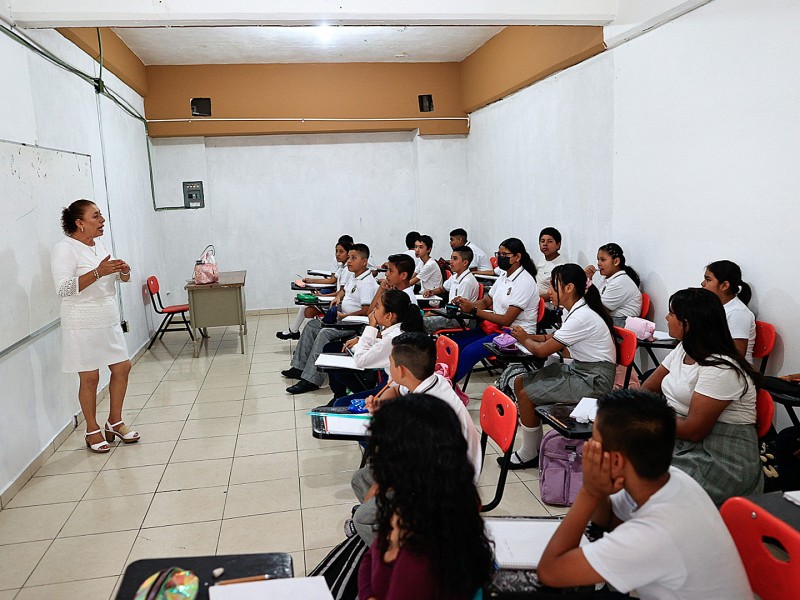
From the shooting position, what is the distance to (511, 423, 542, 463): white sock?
12.2 ft

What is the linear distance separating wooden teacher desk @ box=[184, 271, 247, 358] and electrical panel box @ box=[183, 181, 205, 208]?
7.93ft

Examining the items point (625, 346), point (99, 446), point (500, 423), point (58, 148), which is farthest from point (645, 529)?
point (58, 148)

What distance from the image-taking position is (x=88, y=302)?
161 inches

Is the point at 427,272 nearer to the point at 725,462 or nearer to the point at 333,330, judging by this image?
the point at 333,330

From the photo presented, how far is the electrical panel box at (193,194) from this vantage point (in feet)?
29.6

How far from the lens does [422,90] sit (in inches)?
365

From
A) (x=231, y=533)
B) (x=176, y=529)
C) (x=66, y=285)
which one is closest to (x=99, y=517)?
(x=176, y=529)

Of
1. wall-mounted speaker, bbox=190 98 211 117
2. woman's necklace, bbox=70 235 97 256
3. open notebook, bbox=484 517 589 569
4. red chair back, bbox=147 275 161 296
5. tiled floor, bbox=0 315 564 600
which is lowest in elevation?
tiled floor, bbox=0 315 564 600

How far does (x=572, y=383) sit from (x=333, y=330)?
239cm

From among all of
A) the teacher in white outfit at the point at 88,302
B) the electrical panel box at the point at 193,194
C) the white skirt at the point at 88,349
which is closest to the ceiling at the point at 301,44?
the electrical panel box at the point at 193,194

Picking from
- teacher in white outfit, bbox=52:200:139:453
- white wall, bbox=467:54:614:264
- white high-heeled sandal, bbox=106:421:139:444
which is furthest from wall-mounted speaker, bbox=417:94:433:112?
white high-heeled sandal, bbox=106:421:139:444

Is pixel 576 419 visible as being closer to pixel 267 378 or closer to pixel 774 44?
pixel 774 44

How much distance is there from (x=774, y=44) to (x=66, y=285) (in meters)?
4.32

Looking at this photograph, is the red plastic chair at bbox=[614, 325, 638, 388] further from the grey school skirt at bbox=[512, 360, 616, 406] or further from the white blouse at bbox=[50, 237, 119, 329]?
the white blouse at bbox=[50, 237, 119, 329]
